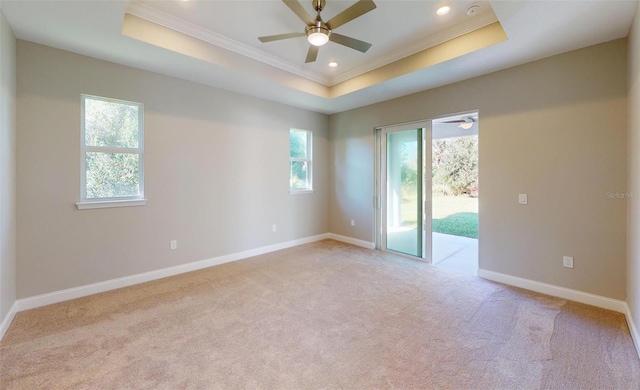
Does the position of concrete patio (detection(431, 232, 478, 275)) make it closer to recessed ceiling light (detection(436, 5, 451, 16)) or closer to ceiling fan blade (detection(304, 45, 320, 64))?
recessed ceiling light (detection(436, 5, 451, 16))

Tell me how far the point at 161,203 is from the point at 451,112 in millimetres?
4232

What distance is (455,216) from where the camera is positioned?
8.08m

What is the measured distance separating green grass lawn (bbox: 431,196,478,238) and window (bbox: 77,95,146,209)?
6.50m

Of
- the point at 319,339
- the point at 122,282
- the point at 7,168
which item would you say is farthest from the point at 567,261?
the point at 7,168

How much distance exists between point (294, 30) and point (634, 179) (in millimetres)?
3516

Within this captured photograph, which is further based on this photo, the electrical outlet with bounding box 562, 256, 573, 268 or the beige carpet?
the electrical outlet with bounding box 562, 256, 573, 268

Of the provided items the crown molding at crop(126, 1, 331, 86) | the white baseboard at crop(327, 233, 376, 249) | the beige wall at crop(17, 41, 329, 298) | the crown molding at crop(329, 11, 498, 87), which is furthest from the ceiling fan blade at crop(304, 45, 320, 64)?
the white baseboard at crop(327, 233, 376, 249)

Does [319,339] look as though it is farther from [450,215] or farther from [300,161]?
[450,215]

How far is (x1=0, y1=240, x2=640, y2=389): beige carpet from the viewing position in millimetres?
1716

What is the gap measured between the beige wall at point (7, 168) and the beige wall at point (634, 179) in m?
5.16

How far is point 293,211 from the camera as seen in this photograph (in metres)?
5.10

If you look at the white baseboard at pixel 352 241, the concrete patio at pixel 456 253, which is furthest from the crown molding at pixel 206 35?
the concrete patio at pixel 456 253

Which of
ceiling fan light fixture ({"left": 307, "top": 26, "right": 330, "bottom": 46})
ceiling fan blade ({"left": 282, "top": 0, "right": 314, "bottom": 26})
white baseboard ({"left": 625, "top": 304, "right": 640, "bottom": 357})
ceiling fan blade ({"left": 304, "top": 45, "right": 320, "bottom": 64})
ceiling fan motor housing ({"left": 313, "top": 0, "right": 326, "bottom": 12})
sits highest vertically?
ceiling fan motor housing ({"left": 313, "top": 0, "right": 326, "bottom": 12})

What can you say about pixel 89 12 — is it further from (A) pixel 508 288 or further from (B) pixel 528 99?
(A) pixel 508 288
